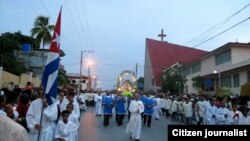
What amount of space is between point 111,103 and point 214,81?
21364 millimetres

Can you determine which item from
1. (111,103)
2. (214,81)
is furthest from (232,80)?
(111,103)

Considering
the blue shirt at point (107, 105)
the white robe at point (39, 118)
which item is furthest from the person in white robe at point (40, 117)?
the blue shirt at point (107, 105)

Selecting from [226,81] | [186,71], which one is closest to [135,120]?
[226,81]

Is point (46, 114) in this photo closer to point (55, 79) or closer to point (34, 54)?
point (55, 79)

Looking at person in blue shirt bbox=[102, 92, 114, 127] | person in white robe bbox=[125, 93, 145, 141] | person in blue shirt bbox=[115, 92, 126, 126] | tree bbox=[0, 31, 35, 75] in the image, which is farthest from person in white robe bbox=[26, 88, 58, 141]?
tree bbox=[0, 31, 35, 75]

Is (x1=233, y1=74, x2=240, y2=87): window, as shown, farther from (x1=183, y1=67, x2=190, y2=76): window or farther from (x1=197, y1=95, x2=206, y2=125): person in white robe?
(x1=183, y1=67, x2=190, y2=76): window

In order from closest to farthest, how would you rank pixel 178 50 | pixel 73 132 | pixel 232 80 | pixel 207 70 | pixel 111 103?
1. pixel 73 132
2. pixel 111 103
3. pixel 232 80
4. pixel 207 70
5. pixel 178 50

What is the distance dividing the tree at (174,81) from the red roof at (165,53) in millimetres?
21627

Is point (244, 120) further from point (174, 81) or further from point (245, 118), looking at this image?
point (174, 81)

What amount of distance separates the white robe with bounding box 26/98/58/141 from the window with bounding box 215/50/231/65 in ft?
99.8

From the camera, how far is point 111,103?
22.7 m

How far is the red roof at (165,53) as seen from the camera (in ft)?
235

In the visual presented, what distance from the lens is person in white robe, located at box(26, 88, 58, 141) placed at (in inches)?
329

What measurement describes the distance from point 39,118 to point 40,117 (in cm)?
7
